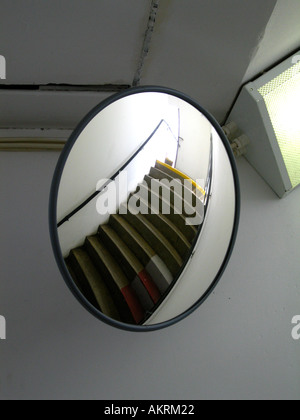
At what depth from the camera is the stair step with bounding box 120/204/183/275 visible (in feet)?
2.39

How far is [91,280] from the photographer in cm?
69

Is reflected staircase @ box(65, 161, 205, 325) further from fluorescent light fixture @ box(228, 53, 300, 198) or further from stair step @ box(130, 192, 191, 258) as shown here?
fluorescent light fixture @ box(228, 53, 300, 198)

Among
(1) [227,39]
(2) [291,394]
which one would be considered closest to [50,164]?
(1) [227,39]

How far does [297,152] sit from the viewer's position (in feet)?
3.61

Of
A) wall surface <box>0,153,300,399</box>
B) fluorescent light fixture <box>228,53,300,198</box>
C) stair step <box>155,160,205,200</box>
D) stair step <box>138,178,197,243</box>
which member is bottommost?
wall surface <box>0,153,300,399</box>

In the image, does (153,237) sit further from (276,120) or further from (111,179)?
(276,120)

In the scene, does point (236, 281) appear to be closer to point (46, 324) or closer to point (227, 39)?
point (46, 324)

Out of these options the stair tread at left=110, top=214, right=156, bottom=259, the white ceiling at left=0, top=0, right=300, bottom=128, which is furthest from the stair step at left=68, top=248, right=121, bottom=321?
the white ceiling at left=0, top=0, right=300, bottom=128

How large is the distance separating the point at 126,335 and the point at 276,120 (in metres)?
0.84

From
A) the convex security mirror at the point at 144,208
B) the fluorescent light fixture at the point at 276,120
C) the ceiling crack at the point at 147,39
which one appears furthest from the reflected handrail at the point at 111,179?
the fluorescent light fixture at the point at 276,120

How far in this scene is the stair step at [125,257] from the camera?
699 millimetres

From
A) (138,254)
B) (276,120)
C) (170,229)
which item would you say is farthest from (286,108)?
(138,254)

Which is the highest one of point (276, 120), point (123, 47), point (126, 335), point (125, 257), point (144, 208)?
point (123, 47)

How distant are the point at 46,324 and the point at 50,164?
1.63ft
